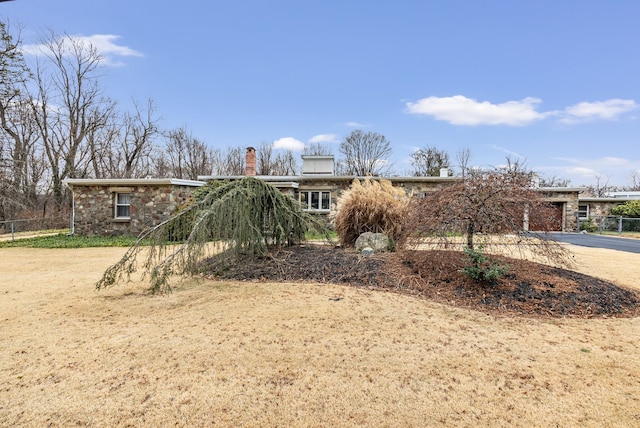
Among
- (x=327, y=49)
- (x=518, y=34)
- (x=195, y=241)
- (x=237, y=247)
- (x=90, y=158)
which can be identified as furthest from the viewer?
(x=90, y=158)

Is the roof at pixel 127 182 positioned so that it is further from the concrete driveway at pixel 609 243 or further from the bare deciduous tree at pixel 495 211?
the concrete driveway at pixel 609 243

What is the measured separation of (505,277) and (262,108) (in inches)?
749

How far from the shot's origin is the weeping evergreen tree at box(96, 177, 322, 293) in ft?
17.4

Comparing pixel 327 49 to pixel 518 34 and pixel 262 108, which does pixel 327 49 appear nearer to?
pixel 518 34

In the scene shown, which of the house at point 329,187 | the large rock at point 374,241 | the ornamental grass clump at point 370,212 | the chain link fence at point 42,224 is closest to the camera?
the large rock at point 374,241

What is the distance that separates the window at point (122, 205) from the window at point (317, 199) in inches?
314

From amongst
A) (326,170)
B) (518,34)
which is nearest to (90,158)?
(326,170)

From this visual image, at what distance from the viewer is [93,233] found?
14.6 meters

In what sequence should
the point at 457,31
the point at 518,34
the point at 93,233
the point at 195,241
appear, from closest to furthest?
the point at 195,241 < the point at 518,34 < the point at 457,31 < the point at 93,233

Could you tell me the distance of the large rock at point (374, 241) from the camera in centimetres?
789

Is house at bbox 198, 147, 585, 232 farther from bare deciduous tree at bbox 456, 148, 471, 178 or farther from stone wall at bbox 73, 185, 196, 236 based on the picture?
bare deciduous tree at bbox 456, 148, 471, 178

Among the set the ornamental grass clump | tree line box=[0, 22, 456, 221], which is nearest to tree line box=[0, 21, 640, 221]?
tree line box=[0, 22, 456, 221]

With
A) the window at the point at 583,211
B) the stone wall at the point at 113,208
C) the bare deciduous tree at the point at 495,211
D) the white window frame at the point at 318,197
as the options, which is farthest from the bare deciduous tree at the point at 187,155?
the window at the point at 583,211

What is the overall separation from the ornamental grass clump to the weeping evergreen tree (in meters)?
0.91
